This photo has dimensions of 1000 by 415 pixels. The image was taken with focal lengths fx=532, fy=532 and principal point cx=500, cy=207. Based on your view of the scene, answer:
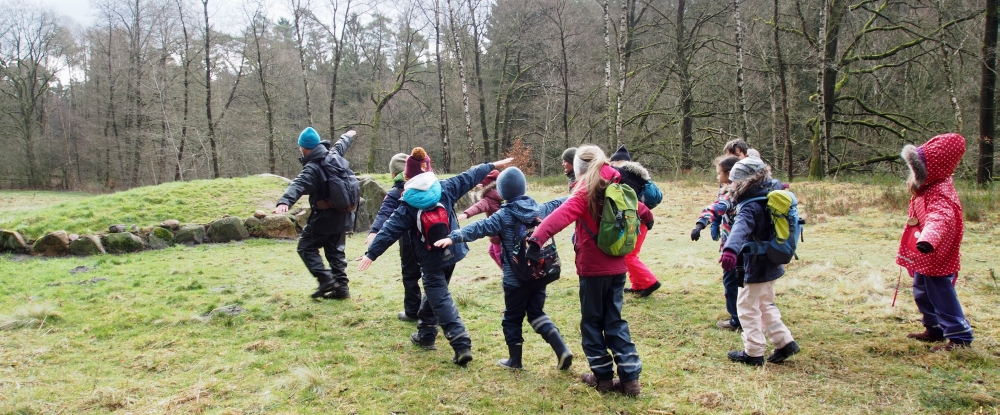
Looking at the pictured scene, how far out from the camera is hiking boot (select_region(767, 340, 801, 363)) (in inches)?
156

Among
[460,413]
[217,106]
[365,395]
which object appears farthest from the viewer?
[217,106]

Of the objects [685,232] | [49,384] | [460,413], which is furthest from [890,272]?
[49,384]

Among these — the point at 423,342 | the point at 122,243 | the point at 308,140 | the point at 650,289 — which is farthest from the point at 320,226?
the point at 122,243

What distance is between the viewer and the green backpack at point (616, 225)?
3.43 meters

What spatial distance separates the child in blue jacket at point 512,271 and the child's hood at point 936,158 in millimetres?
2951

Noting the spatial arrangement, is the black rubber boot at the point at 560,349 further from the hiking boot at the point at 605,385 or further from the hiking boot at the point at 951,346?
the hiking boot at the point at 951,346

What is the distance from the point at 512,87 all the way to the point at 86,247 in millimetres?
25212

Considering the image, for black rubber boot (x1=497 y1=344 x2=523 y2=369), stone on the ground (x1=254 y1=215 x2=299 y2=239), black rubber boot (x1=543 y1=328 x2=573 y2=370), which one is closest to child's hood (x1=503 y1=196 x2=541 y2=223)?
black rubber boot (x1=543 y1=328 x2=573 y2=370)

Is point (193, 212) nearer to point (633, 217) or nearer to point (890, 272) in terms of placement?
point (633, 217)

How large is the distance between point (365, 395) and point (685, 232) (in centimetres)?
867

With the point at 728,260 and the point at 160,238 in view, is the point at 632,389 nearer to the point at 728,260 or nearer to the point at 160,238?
the point at 728,260

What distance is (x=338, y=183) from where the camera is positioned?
6.14 m

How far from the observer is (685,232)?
10859 millimetres

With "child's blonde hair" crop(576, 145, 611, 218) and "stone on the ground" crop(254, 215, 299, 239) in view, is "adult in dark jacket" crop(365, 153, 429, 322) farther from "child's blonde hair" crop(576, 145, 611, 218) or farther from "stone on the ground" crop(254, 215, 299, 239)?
"stone on the ground" crop(254, 215, 299, 239)
